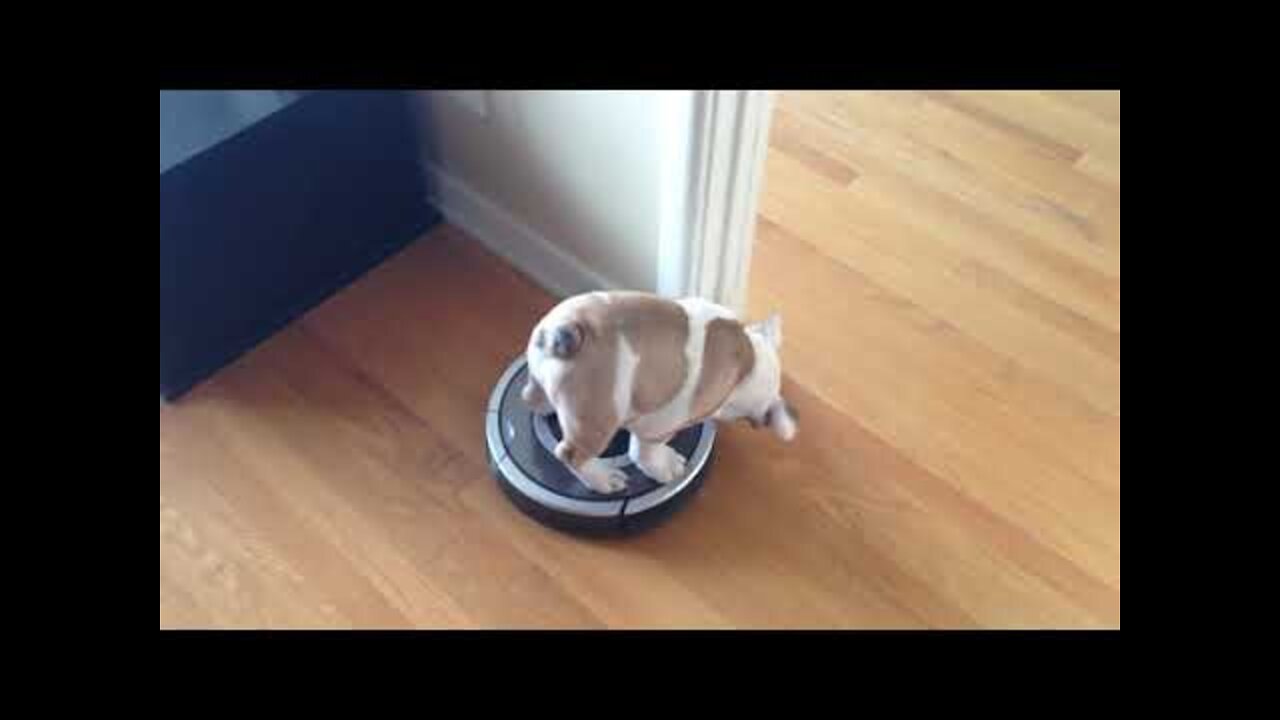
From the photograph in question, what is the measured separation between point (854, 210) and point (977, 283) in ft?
0.69

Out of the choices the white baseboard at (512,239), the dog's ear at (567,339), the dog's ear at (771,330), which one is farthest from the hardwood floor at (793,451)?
the dog's ear at (567,339)

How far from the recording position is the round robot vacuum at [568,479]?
1243 millimetres

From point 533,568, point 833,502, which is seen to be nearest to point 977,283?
point 833,502

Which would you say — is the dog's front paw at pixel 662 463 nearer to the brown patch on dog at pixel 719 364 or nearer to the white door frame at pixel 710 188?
the brown patch on dog at pixel 719 364

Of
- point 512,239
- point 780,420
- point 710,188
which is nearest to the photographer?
point 710,188

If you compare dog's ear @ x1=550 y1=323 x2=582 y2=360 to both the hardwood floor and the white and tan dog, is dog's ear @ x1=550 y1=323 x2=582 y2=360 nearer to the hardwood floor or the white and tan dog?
the white and tan dog

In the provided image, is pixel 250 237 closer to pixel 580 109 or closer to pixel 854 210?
pixel 580 109

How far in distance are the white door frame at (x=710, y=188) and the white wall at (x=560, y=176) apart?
0.02 meters

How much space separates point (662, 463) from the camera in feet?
4.07

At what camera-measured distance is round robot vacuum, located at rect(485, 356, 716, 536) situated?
4.08 ft

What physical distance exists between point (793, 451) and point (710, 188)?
1.16ft

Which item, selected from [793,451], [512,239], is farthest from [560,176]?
[793,451]

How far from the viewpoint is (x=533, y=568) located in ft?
4.12

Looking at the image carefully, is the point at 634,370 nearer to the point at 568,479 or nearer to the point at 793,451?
the point at 568,479
